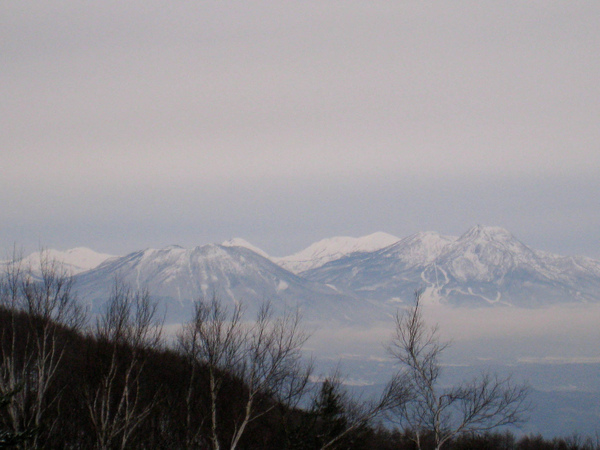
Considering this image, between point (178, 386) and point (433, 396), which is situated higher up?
point (433, 396)

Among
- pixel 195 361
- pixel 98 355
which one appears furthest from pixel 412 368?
pixel 98 355

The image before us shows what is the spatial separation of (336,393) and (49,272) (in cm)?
1789

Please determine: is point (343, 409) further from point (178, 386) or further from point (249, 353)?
point (178, 386)

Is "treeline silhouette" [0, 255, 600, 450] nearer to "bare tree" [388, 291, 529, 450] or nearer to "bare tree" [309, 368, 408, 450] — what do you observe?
"bare tree" [309, 368, 408, 450]

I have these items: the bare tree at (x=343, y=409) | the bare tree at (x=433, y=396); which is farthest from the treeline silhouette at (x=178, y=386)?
the bare tree at (x=433, y=396)

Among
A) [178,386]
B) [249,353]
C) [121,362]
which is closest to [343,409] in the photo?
[249,353]

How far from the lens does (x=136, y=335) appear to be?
1362 inches

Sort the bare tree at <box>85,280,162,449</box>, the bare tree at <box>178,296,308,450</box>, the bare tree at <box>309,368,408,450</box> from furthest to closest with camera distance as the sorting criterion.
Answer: the bare tree at <box>178,296,308,450</box> → the bare tree at <box>309,368,408,450</box> → the bare tree at <box>85,280,162,449</box>

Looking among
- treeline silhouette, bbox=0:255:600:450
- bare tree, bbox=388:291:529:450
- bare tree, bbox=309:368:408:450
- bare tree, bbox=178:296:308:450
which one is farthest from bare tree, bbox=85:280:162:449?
bare tree, bbox=388:291:529:450

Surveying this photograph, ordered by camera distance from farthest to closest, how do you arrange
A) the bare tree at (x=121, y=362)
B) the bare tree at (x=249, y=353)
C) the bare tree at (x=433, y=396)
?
the bare tree at (x=433, y=396), the bare tree at (x=249, y=353), the bare tree at (x=121, y=362)

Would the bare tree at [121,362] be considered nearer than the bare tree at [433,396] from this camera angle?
Yes

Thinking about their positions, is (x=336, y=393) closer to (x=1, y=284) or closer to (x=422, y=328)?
(x=422, y=328)

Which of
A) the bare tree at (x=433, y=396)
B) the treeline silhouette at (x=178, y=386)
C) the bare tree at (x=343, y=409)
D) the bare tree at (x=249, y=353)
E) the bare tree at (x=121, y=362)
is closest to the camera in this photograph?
the treeline silhouette at (x=178, y=386)

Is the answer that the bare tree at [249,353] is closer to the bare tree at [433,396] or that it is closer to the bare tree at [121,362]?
the bare tree at [121,362]
